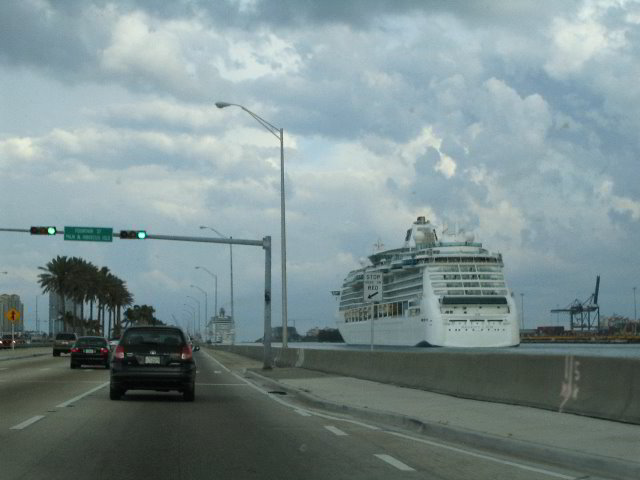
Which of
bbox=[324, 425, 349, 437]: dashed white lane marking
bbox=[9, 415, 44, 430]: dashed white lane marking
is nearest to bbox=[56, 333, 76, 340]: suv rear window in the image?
bbox=[9, 415, 44, 430]: dashed white lane marking

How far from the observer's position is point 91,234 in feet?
132

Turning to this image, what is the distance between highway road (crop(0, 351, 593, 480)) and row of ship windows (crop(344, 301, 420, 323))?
52.9 metres

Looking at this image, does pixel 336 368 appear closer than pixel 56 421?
No

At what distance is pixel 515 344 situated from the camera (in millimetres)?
68312

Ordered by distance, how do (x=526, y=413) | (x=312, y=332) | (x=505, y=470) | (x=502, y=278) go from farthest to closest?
(x=312, y=332)
(x=502, y=278)
(x=526, y=413)
(x=505, y=470)

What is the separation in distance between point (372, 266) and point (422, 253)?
975cm

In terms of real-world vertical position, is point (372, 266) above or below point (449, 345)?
above

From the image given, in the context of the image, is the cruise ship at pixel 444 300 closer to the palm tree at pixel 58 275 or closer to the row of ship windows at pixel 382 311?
the row of ship windows at pixel 382 311

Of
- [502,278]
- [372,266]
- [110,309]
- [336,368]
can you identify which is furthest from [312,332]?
[336,368]

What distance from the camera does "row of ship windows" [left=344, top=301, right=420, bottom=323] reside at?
73.0 m

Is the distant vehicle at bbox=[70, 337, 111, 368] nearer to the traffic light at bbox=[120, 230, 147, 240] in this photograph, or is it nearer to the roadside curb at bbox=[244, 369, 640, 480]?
the traffic light at bbox=[120, 230, 147, 240]

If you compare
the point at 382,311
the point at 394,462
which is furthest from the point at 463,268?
the point at 394,462

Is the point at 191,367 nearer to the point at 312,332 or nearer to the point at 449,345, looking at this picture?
the point at 449,345

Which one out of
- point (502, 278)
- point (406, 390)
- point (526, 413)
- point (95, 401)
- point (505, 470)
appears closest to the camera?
point (505, 470)
